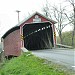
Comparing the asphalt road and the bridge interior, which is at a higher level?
the bridge interior

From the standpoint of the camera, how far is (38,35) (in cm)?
3394

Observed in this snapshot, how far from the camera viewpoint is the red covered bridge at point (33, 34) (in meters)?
30.1

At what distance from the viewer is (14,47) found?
3291 cm

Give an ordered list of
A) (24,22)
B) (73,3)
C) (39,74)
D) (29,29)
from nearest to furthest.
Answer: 1. (39,74)
2. (24,22)
3. (29,29)
4. (73,3)

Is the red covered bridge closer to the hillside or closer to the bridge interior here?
the bridge interior

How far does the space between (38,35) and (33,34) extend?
103 cm

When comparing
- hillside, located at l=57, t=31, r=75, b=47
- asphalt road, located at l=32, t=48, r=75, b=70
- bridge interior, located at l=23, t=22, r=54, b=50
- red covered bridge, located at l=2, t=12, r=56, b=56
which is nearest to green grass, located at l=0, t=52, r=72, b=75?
asphalt road, located at l=32, t=48, r=75, b=70

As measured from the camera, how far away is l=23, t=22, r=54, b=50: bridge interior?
31.6 metres

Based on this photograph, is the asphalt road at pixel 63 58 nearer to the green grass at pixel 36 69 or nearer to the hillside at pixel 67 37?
the green grass at pixel 36 69

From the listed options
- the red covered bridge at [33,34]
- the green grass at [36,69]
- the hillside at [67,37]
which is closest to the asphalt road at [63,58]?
the green grass at [36,69]

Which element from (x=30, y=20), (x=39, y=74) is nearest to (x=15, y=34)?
(x=30, y=20)

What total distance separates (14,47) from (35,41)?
340 centimetres

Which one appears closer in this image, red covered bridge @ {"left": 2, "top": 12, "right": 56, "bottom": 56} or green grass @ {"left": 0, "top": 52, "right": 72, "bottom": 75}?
green grass @ {"left": 0, "top": 52, "right": 72, "bottom": 75}

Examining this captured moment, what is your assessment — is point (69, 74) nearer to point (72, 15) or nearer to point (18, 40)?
point (18, 40)
